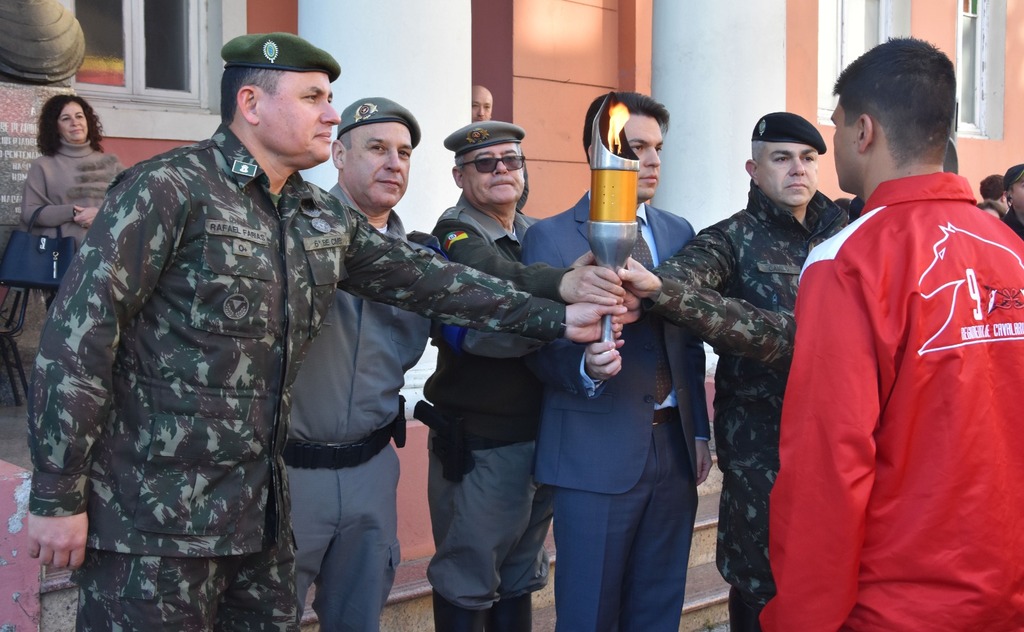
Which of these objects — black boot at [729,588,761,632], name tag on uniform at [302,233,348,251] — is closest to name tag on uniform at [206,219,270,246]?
name tag on uniform at [302,233,348,251]

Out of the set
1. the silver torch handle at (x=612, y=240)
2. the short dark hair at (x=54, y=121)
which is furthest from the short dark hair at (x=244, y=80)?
the short dark hair at (x=54, y=121)

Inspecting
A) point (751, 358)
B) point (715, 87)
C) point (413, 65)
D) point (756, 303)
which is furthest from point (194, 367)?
point (715, 87)

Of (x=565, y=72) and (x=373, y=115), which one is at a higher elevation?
(x=565, y=72)

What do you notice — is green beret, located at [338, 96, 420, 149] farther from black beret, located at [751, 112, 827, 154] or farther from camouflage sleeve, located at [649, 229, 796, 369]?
black beret, located at [751, 112, 827, 154]

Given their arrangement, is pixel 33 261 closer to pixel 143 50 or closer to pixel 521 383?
pixel 143 50

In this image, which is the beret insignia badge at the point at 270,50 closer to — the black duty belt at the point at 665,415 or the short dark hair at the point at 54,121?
the black duty belt at the point at 665,415

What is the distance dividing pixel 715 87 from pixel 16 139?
4.30m

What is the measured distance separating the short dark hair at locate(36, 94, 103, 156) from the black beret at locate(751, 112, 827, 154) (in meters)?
3.95

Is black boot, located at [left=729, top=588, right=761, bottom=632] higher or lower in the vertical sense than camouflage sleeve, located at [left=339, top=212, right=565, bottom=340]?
lower

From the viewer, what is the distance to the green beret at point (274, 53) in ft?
8.03

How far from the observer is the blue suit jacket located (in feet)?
9.94

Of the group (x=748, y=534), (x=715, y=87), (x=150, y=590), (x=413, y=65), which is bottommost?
(x=748, y=534)

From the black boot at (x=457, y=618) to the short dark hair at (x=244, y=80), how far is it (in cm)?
178

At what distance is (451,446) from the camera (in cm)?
336
